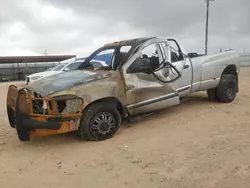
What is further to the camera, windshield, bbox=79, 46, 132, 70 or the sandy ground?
windshield, bbox=79, 46, 132, 70

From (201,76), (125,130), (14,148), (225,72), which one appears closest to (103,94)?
(125,130)

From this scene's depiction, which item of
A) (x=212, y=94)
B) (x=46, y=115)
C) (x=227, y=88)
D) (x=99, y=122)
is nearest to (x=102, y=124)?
(x=99, y=122)

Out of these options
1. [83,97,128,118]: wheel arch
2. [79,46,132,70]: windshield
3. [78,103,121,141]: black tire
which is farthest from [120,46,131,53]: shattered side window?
[78,103,121,141]: black tire

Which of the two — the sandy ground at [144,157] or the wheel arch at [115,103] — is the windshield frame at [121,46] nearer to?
the wheel arch at [115,103]

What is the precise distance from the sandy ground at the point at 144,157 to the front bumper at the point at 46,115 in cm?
37

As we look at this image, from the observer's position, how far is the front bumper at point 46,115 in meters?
4.42

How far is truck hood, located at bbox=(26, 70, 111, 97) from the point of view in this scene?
15.0ft

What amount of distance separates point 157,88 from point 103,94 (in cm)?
129

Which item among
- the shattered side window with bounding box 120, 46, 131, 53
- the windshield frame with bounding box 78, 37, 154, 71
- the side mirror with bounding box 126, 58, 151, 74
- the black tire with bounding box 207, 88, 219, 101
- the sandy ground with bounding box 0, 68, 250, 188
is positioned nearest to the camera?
the sandy ground with bounding box 0, 68, 250, 188

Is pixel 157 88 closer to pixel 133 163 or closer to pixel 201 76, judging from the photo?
pixel 201 76

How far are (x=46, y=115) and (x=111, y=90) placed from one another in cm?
122

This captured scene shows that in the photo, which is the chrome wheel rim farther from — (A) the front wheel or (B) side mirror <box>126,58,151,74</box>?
(A) the front wheel

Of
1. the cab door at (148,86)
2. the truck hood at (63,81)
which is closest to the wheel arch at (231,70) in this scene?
the cab door at (148,86)

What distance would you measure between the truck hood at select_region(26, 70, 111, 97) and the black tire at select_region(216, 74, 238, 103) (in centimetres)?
349
